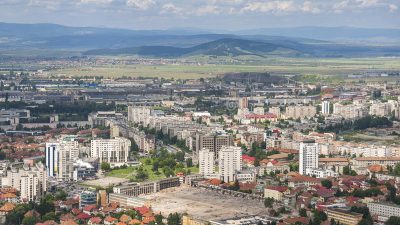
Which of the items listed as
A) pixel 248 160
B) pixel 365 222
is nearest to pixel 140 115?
pixel 248 160

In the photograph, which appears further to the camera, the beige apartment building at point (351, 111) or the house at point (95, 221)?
the beige apartment building at point (351, 111)

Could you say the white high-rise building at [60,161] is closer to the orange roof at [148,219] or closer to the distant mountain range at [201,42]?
the orange roof at [148,219]

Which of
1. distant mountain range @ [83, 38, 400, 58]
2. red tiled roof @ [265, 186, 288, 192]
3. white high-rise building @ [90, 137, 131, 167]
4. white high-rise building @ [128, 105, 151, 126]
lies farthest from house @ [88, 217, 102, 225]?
distant mountain range @ [83, 38, 400, 58]

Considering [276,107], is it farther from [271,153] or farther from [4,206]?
[4,206]

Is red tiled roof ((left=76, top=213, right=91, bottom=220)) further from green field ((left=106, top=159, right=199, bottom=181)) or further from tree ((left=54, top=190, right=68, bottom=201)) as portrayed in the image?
green field ((left=106, top=159, right=199, bottom=181))

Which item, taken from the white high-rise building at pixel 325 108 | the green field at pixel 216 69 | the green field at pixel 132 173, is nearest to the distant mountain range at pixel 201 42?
the green field at pixel 216 69

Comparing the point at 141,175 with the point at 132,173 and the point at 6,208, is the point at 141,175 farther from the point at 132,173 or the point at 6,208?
the point at 6,208
